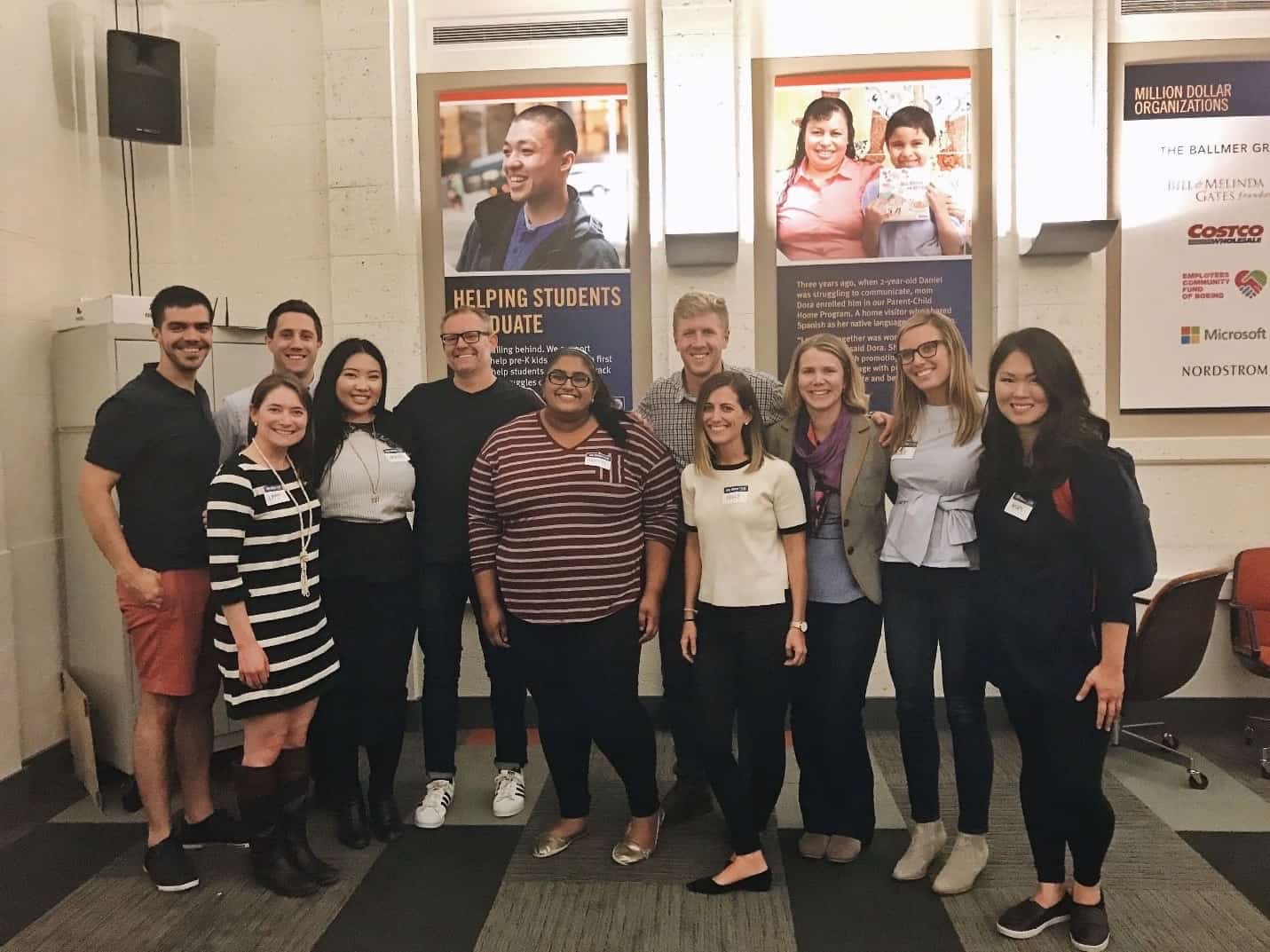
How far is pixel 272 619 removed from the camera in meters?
2.33

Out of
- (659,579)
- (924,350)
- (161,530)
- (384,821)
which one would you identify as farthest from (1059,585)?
(161,530)

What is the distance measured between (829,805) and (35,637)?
3.02m

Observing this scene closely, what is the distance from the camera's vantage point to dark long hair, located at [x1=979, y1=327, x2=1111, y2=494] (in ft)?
6.59

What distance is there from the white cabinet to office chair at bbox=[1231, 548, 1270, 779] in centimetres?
416

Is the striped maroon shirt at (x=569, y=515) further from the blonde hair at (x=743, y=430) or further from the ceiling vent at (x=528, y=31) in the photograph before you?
the ceiling vent at (x=528, y=31)

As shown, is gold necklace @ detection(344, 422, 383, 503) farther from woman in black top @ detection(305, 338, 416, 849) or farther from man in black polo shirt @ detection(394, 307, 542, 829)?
man in black polo shirt @ detection(394, 307, 542, 829)

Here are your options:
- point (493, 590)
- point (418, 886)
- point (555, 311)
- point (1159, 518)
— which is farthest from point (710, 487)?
point (1159, 518)

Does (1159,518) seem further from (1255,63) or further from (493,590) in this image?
(493,590)

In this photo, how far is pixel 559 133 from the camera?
3.93 m

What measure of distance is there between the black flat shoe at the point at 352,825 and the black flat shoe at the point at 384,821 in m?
0.03

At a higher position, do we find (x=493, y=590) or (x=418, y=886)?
(x=493, y=590)

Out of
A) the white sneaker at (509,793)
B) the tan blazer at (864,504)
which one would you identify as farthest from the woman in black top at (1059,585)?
the white sneaker at (509,793)

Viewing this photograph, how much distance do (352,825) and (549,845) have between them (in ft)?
2.16

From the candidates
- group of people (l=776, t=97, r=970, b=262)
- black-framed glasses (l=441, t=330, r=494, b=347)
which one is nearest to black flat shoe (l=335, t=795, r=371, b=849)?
black-framed glasses (l=441, t=330, r=494, b=347)
